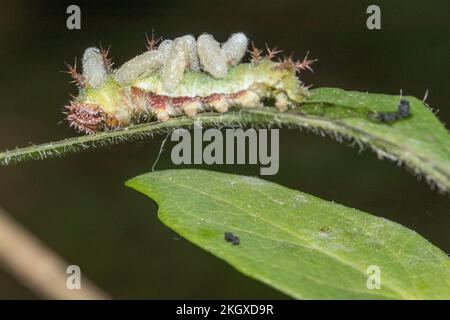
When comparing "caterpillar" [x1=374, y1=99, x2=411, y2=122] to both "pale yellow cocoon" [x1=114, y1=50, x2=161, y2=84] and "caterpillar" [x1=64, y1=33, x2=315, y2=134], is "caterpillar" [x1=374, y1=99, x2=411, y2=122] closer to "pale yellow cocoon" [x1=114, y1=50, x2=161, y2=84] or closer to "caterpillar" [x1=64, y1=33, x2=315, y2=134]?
"caterpillar" [x1=64, y1=33, x2=315, y2=134]

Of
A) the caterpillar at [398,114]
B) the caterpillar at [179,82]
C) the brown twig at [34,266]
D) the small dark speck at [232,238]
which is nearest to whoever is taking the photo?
the small dark speck at [232,238]

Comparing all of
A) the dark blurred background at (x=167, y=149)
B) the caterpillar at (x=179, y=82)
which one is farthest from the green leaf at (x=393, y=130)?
the dark blurred background at (x=167, y=149)

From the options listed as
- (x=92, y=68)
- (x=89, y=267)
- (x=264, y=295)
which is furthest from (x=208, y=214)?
(x=89, y=267)

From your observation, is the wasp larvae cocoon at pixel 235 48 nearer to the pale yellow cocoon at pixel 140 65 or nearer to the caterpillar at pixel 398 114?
the pale yellow cocoon at pixel 140 65

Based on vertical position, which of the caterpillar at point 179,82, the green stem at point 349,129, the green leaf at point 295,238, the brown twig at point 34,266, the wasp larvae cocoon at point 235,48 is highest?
the wasp larvae cocoon at point 235,48

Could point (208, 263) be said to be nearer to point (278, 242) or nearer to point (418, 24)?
point (418, 24)

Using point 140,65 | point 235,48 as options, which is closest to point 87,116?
point 140,65
